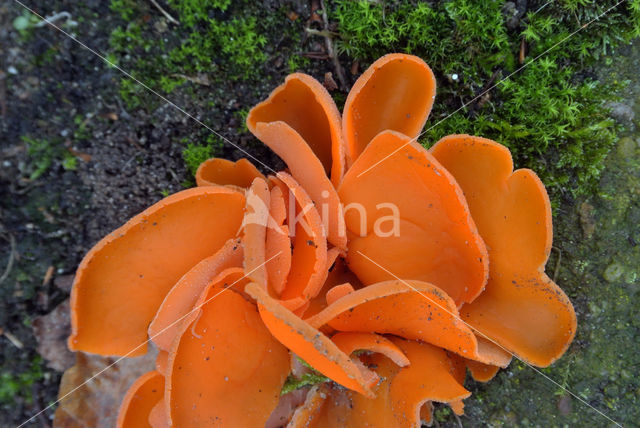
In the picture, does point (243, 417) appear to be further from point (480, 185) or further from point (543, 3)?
point (543, 3)

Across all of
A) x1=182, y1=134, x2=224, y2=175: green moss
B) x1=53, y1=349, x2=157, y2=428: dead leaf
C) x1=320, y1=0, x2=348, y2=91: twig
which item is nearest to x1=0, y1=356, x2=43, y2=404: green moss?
x1=53, y1=349, x2=157, y2=428: dead leaf

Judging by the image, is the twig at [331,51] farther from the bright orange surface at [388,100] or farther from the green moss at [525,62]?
the bright orange surface at [388,100]

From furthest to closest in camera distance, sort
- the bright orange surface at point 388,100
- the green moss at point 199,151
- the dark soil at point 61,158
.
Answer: the green moss at point 199,151 → the dark soil at point 61,158 → the bright orange surface at point 388,100

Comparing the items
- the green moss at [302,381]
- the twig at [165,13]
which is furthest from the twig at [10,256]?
the green moss at [302,381]

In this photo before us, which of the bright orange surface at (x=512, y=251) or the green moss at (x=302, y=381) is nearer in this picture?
the bright orange surface at (x=512, y=251)

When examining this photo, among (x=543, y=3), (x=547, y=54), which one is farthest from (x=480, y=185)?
(x=543, y=3)

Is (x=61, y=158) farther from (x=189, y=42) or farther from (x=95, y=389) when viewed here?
(x=95, y=389)
